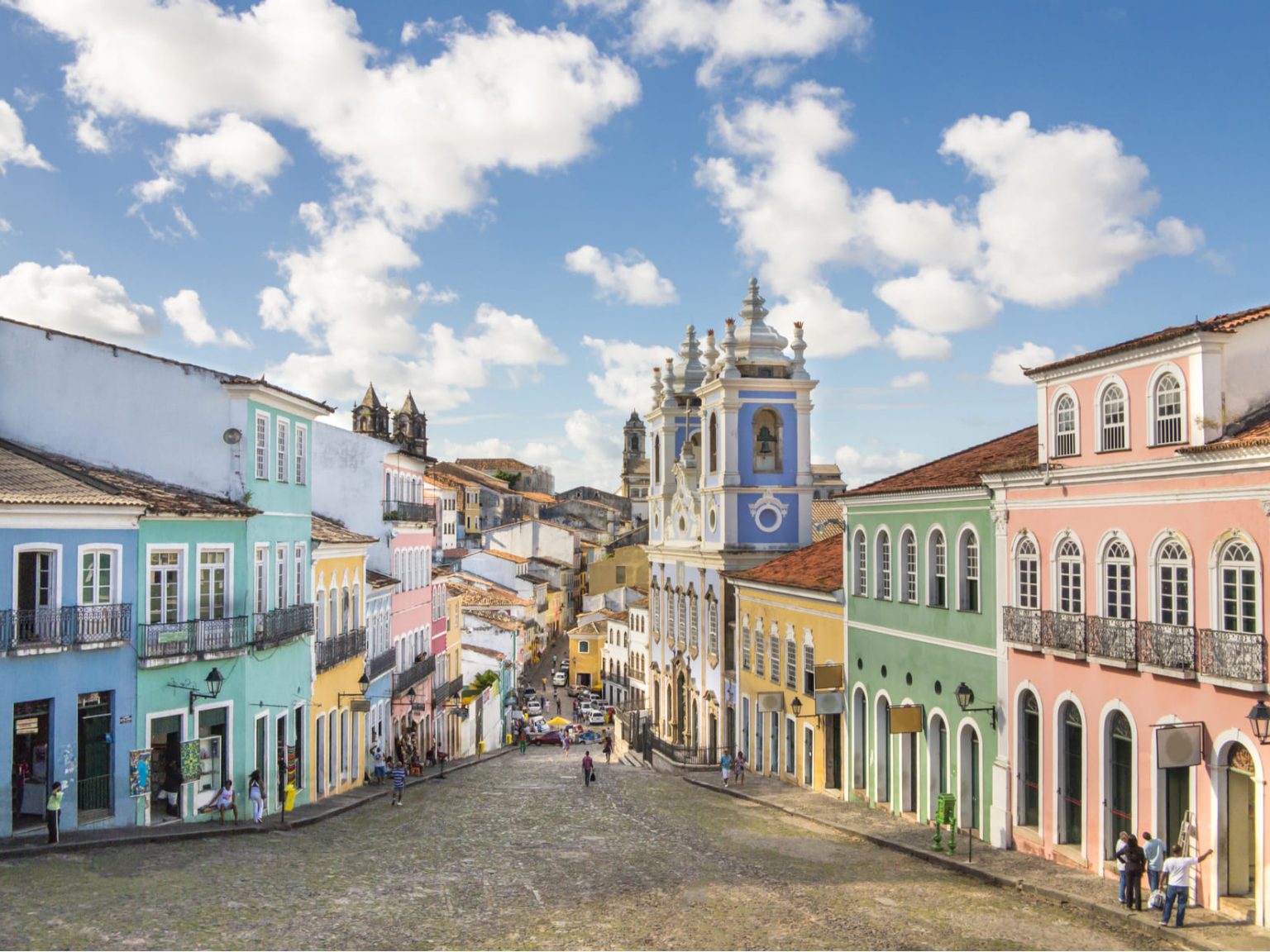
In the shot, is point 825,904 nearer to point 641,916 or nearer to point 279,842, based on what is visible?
point 641,916

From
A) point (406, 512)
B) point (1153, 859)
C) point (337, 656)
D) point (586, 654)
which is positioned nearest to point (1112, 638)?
point (1153, 859)

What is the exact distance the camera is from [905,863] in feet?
76.9

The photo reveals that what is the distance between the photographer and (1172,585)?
19594mm

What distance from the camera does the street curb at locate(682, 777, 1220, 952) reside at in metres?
17.4

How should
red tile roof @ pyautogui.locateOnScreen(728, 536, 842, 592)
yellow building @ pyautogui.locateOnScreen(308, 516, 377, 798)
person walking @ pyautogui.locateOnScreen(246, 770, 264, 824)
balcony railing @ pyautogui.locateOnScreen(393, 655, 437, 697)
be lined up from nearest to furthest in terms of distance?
person walking @ pyautogui.locateOnScreen(246, 770, 264, 824)
yellow building @ pyautogui.locateOnScreen(308, 516, 377, 798)
red tile roof @ pyautogui.locateOnScreen(728, 536, 842, 592)
balcony railing @ pyautogui.locateOnScreen(393, 655, 437, 697)

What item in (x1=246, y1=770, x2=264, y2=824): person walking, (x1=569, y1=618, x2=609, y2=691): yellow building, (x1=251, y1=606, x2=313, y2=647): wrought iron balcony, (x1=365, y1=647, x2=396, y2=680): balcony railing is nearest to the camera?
(x1=246, y1=770, x2=264, y2=824): person walking

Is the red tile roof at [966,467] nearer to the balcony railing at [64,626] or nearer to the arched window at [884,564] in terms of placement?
the arched window at [884,564]

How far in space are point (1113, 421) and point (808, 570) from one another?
59.9 feet

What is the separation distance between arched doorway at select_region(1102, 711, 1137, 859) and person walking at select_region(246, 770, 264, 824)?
51.3ft

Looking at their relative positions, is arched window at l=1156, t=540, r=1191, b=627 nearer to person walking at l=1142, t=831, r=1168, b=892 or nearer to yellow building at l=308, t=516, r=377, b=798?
person walking at l=1142, t=831, r=1168, b=892

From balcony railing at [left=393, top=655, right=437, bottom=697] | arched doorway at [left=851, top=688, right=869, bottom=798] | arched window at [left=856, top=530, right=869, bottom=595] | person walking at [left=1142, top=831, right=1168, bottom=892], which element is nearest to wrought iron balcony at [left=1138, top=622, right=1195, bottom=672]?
person walking at [left=1142, top=831, right=1168, bottom=892]

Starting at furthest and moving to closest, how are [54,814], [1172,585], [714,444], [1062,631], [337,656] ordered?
1. [714,444]
2. [337,656]
3. [1062,631]
4. [54,814]
5. [1172,585]

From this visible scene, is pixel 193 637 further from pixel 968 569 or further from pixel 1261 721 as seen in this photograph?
pixel 1261 721

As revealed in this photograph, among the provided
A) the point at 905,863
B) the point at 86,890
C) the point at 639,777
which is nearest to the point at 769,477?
the point at 639,777
